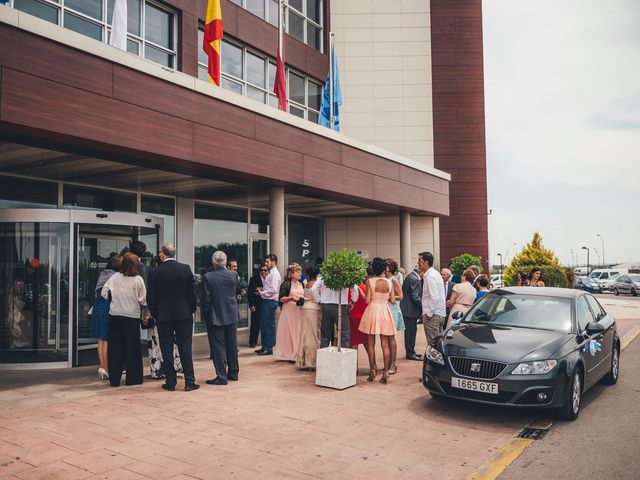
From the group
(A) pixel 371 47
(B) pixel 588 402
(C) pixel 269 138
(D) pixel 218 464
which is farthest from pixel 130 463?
(A) pixel 371 47

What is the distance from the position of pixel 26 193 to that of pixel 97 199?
5.11 feet

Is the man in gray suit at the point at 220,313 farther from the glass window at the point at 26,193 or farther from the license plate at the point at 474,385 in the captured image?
the glass window at the point at 26,193

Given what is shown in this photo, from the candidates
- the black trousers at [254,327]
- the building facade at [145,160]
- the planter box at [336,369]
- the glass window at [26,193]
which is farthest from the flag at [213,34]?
the planter box at [336,369]

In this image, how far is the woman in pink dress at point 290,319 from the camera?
31.9 feet

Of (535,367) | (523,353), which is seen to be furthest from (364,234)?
(535,367)

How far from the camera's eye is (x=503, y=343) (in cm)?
646

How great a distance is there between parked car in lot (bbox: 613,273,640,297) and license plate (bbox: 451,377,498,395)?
3461cm

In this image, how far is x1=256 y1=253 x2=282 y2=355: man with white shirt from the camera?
1057 centimetres

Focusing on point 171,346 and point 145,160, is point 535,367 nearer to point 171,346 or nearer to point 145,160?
point 171,346

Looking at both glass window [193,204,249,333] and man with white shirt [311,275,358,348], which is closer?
man with white shirt [311,275,358,348]

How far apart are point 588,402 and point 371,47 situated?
19.3 m

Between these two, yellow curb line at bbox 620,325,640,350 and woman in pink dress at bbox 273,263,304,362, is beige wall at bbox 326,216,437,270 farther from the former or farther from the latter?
woman in pink dress at bbox 273,263,304,362

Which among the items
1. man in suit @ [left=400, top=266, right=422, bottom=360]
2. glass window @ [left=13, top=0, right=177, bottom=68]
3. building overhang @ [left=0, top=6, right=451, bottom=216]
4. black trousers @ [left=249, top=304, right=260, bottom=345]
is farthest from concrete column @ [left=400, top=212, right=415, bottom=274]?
glass window @ [left=13, top=0, right=177, bottom=68]

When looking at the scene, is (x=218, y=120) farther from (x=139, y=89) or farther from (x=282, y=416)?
(x=282, y=416)
